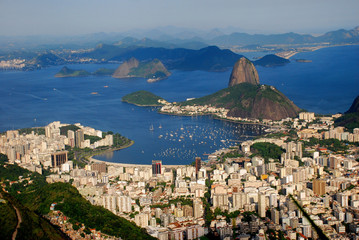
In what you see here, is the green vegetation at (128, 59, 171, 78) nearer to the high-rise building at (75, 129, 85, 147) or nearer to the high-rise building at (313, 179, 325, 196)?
the high-rise building at (75, 129, 85, 147)

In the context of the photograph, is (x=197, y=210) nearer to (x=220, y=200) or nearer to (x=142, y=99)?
(x=220, y=200)

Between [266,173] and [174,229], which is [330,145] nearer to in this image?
[266,173]

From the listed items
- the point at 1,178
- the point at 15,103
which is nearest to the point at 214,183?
the point at 1,178

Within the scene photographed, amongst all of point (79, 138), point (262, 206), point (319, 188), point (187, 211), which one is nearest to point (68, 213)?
point (187, 211)

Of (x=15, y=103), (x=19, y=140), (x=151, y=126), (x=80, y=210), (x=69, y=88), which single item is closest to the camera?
(x=80, y=210)

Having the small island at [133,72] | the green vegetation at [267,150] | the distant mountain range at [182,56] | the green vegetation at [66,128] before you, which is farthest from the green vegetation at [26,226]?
the distant mountain range at [182,56]

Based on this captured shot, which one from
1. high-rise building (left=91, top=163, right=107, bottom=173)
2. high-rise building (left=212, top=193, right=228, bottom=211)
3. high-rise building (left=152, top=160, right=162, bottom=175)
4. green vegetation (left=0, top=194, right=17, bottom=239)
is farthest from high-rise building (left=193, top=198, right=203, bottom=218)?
high-rise building (left=91, top=163, right=107, bottom=173)
